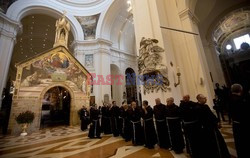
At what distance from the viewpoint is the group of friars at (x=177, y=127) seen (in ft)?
7.84

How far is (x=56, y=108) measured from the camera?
12.2m

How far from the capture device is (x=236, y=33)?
15883mm

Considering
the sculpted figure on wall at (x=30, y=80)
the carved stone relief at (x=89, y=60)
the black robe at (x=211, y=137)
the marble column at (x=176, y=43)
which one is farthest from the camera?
the carved stone relief at (x=89, y=60)

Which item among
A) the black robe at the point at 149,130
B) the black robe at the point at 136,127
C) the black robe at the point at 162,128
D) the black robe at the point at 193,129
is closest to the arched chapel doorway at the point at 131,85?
the black robe at the point at 136,127

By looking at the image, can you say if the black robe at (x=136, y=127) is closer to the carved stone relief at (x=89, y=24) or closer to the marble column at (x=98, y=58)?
the marble column at (x=98, y=58)

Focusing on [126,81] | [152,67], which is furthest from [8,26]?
[126,81]

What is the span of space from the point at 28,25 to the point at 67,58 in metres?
10.7

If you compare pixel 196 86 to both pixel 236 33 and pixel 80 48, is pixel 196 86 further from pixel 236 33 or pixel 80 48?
pixel 236 33

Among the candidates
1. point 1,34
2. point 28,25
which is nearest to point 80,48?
point 1,34

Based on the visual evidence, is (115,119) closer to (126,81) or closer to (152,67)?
(152,67)

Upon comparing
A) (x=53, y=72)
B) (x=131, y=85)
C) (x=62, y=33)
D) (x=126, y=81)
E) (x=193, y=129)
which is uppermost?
(x=62, y=33)

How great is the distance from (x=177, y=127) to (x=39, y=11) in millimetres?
17027

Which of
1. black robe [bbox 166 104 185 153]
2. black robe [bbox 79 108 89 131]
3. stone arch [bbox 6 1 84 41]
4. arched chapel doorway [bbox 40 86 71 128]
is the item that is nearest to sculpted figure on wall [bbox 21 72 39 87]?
arched chapel doorway [bbox 40 86 71 128]

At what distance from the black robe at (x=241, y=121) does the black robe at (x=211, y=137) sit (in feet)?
0.83
